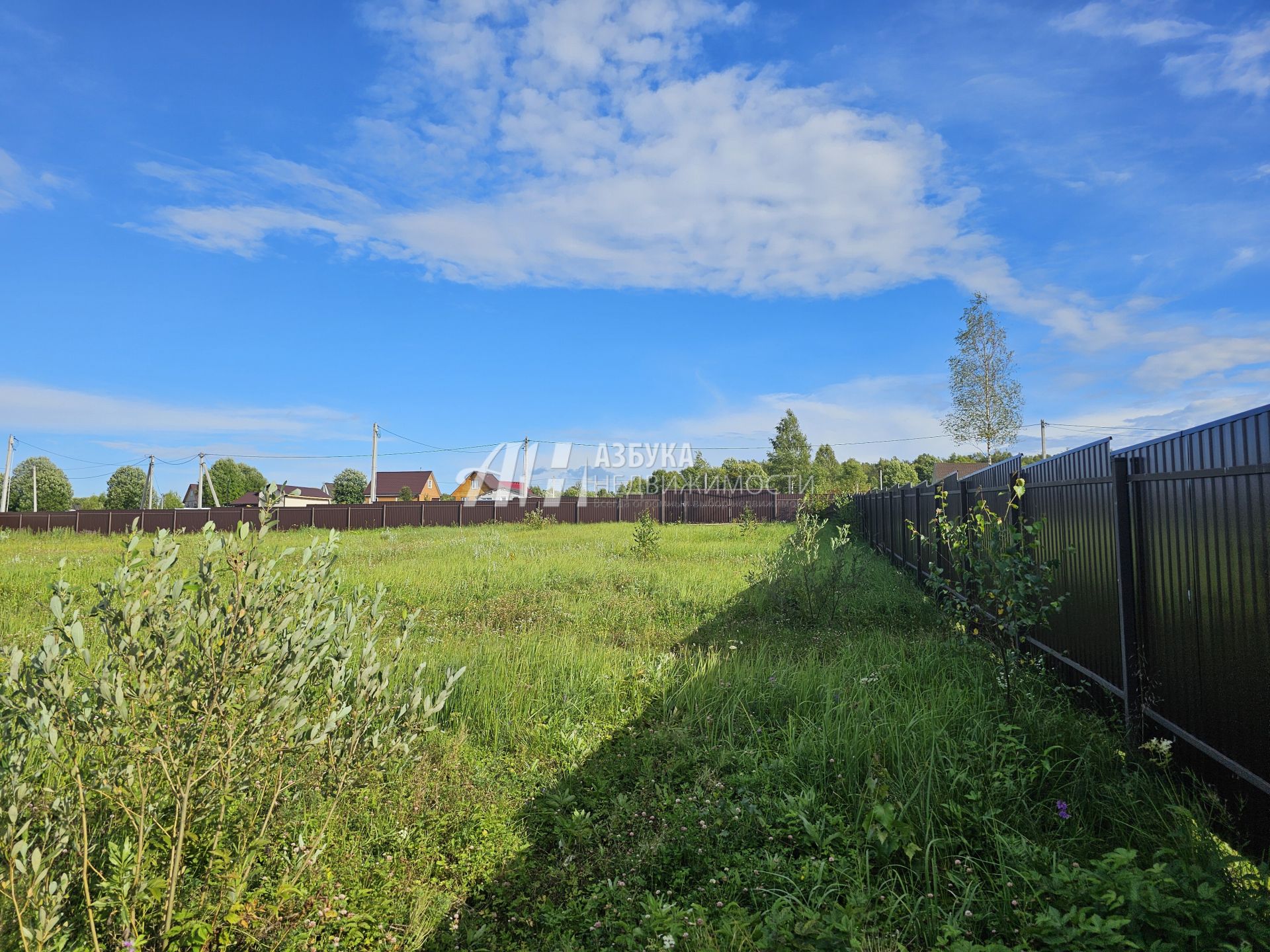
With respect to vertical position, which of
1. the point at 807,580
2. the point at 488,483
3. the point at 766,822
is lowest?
the point at 766,822

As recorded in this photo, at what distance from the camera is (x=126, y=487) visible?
4966 cm

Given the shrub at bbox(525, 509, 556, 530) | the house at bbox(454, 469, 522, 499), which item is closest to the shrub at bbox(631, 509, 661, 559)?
the shrub at bbox(525, 509, 556, 530)

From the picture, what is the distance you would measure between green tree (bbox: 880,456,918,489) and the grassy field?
57246 millimetres

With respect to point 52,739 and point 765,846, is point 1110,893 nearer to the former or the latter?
point 765,846

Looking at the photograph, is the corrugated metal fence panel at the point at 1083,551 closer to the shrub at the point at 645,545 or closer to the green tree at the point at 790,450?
the shrub at the point at 645,545

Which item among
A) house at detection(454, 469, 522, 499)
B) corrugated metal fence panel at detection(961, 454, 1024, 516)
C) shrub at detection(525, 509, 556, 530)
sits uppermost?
house at detection(454, 469, 522, 499)

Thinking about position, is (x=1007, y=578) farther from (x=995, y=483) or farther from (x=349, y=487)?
(x=349, y=487)

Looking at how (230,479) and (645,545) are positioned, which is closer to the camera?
(645,545)

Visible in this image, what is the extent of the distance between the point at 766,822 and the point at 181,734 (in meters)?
2.14

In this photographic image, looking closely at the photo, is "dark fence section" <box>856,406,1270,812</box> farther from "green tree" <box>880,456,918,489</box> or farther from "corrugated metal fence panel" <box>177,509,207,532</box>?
"green tree" <box>880,456,918,489</box>

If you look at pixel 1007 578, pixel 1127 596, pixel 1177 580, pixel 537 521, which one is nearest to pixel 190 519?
pixel 537 521

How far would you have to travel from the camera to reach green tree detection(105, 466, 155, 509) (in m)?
49.3

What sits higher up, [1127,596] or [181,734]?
[1127,596]

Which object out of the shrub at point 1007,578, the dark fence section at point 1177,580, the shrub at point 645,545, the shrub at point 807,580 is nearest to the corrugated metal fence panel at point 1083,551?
the dark fence section at point 1177,580
